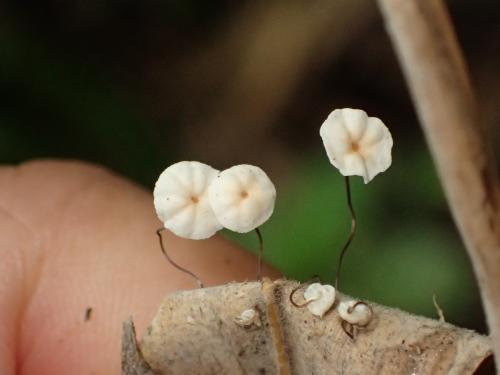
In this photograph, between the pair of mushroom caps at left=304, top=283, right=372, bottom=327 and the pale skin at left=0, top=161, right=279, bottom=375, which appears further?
the pale skin at left=0, top=161, right=279, bottom=375

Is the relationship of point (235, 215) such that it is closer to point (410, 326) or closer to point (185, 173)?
point (185, 173)

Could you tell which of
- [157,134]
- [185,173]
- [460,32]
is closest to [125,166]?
[157,134]

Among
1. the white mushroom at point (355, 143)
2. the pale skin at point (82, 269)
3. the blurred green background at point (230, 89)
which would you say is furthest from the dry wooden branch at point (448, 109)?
the blurred green background at point (230, 89)

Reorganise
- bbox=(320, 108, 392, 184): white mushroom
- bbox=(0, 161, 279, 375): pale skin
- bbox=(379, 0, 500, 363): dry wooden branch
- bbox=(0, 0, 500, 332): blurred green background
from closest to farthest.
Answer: bbox=(379, 0, 500, 363): dry wooden branch < bbox=(320, 108, 392, 184): white mushroom < bbox=(0, 161, 279, 375): pale skin < bbox=(0, 0, 500, 332): blurred green background

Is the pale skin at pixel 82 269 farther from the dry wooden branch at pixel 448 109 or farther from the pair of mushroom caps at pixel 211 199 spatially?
the dry wooden branch at pixel 448 109

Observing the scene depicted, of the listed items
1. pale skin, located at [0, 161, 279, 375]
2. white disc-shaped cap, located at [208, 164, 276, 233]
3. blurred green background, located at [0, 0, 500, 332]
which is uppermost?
blurred green background, located at [0, 0, 500, 332]

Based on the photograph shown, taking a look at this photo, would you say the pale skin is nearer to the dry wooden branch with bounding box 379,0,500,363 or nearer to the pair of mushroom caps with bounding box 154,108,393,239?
the pair of mushroom caps with bounding box 154,108,393,239

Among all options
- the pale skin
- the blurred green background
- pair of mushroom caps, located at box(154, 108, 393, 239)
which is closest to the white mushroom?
pair of mushroom caps, located at box(154, 108, 393, 239)

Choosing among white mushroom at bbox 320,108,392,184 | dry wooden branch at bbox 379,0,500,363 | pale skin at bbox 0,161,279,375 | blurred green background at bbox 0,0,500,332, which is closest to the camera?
dry wooden branch at bbox 379,0,500,363
